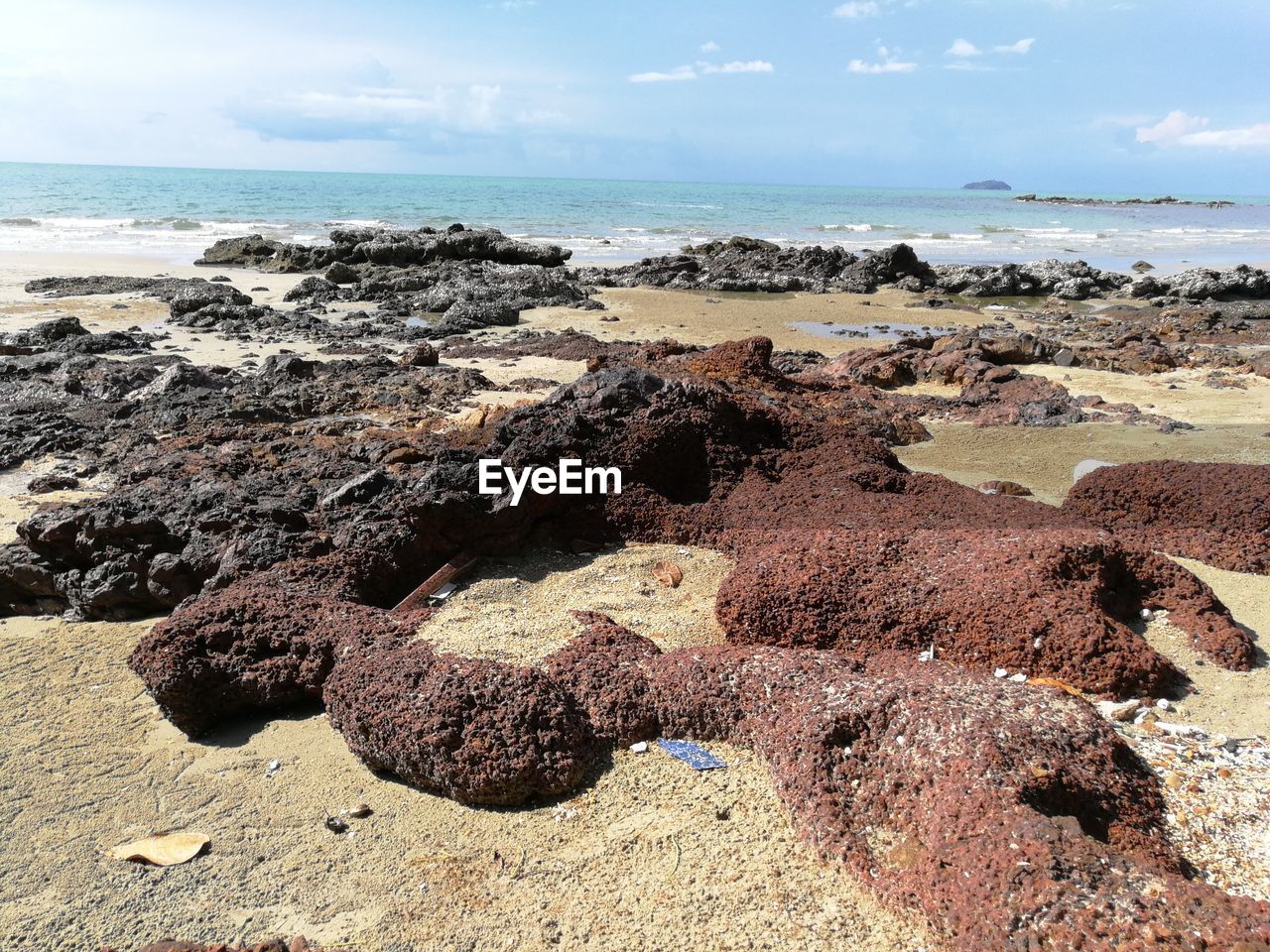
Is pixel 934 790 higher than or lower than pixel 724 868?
higher

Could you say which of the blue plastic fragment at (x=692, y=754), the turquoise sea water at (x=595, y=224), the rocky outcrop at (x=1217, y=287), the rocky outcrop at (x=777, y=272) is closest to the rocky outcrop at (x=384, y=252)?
the rocky outcrop at (x=777, y=272)

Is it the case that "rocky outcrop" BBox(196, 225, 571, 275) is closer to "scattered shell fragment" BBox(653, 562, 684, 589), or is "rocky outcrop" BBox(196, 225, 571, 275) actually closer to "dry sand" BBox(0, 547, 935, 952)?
"scattered shell fragment" BBox(653, 562, 684, 589)

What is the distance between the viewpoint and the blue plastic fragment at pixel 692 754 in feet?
8.96

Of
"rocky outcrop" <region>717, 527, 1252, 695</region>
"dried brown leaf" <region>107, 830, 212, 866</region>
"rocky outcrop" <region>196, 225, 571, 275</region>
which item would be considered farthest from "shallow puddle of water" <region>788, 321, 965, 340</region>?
"dried brown leaf" <region>107, 830, 212, 866</region>

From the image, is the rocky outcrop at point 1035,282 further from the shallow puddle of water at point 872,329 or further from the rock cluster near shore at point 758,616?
the rock cluster near shore at point 758,616

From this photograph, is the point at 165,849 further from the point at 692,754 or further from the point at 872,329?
the point at 872,329

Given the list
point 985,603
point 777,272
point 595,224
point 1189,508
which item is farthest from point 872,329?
point 595,224

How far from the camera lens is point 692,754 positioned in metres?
2.78

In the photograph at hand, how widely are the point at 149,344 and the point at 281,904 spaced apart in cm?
1039

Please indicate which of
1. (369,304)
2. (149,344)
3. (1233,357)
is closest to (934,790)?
(1233,357)

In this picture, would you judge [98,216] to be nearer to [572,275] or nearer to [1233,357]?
[572,275]

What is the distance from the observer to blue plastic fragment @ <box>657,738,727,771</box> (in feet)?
8.96

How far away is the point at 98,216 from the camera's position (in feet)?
108

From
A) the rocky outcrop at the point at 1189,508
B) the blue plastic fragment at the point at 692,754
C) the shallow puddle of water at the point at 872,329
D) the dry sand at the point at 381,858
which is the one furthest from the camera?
the shallow puddle of water at the point at 872,329
